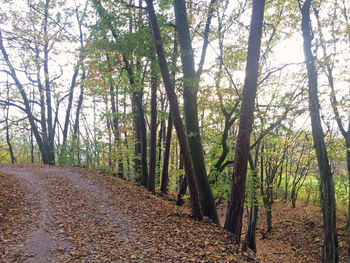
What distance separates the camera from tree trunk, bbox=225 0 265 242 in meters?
6.31

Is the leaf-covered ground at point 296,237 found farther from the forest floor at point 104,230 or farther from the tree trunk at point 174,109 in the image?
the tree trunk at point 174,109

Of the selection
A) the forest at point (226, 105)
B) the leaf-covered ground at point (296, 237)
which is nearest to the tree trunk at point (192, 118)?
the forest at point (226, 105)

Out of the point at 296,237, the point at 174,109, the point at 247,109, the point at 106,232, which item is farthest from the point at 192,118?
the point at 296,237

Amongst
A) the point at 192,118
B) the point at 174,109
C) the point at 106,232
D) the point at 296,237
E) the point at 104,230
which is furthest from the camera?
the point at 296,237

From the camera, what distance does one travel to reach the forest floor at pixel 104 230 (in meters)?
5.20

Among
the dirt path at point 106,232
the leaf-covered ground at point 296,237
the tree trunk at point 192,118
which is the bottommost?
the leaf-covered ground at point 296,237

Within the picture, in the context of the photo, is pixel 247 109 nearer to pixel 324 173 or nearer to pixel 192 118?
pixel 192 118

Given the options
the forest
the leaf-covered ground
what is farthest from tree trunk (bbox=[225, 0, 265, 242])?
the leaf-covered ground

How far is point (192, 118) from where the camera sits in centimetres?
818

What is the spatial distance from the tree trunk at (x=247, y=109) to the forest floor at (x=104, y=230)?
4.10 ft

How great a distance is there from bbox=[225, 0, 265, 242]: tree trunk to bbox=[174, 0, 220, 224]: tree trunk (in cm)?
154

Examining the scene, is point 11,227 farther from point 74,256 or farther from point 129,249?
point 129,249

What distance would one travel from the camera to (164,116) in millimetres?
11398

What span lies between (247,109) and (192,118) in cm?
223
